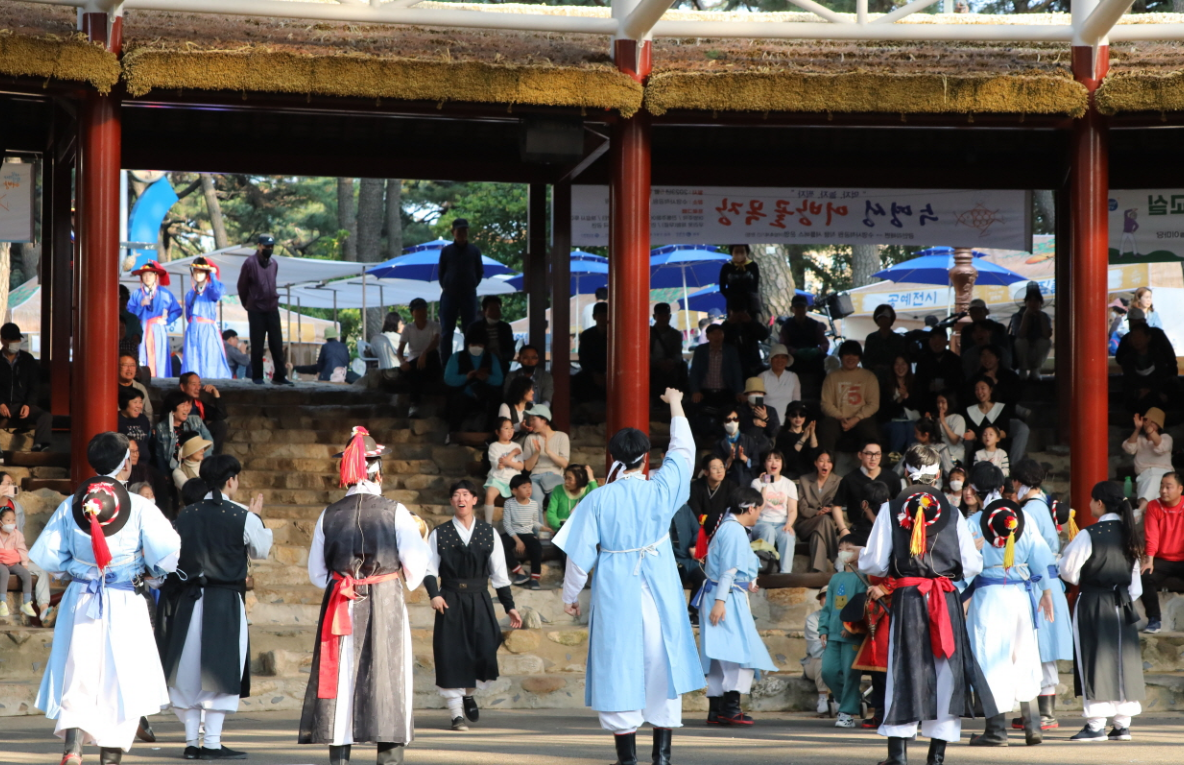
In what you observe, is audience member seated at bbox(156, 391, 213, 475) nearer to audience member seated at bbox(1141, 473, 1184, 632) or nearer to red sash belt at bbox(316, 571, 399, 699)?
red sash belt at bbox(316, 571, 399, 699)

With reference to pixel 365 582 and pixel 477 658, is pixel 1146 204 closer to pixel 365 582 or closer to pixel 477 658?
pixel 477 658

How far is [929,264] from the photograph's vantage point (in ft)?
68.6

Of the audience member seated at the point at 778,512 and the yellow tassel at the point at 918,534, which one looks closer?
the yellow tassel at the point at 918,534

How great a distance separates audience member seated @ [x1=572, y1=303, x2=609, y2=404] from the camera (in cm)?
1382

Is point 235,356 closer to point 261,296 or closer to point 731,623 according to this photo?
point 261,296

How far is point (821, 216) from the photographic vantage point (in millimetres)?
13094

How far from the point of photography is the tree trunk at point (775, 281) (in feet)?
80.3

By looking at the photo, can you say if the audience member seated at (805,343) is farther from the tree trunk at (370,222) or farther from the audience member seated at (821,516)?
the tree trunk at (370,222)

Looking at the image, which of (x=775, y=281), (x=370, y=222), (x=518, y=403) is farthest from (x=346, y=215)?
(x=518, y=403)

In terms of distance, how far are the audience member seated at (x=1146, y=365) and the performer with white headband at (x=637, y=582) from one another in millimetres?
7597

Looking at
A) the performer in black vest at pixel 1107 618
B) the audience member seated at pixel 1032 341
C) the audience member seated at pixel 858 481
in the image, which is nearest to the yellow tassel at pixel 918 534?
the performer in black vest at pixel 1107 618

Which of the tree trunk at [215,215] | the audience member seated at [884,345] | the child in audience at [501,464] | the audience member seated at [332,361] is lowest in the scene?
the child in audience at [501,464]

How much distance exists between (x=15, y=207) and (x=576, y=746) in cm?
791

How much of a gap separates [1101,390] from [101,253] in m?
7.47
